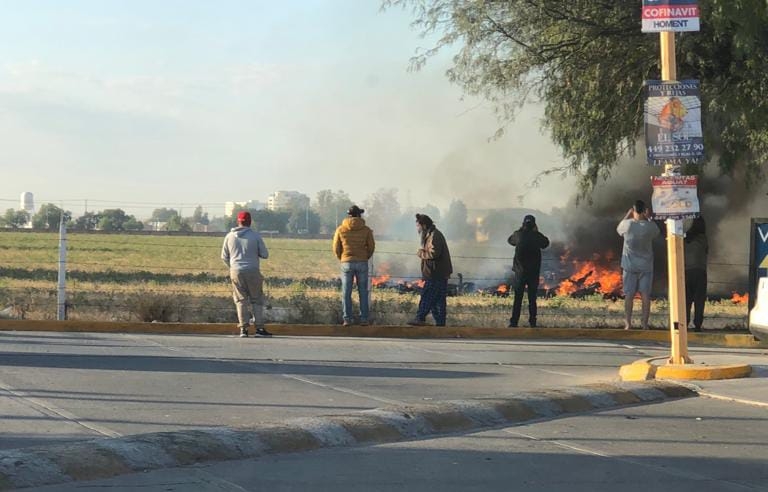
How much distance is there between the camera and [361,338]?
13.2 m

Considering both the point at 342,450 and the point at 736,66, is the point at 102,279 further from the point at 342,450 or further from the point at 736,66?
the point at 342,450

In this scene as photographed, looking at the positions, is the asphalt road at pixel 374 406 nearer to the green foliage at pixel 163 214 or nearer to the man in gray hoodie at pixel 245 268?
the man in gray hoodie at pixel 245 268

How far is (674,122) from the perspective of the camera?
30.2ft

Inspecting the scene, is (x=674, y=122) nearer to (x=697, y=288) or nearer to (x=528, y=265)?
(x=528, y=265)

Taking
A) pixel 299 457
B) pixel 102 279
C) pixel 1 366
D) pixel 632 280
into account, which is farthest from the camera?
pixel 102 279

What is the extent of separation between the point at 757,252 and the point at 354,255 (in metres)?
5.41

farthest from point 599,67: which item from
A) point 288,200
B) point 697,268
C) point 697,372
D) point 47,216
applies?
point 288,200

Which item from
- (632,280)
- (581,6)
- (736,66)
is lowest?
(632,280)

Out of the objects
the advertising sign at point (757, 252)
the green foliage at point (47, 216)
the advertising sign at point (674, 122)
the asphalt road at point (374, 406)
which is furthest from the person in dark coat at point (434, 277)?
the green foliage at point (47, 216)

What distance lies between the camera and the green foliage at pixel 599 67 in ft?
51.5

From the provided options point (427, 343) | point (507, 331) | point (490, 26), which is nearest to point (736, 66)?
point (490, 26)

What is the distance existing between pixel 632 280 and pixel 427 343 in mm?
3092

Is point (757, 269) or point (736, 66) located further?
point (736, 66)

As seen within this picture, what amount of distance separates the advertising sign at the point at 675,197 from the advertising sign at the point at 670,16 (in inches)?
54.2
